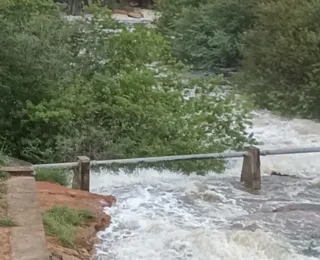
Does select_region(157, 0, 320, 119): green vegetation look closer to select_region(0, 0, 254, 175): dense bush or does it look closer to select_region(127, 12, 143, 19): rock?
select_region(0, 0, 254, 175): dense bush

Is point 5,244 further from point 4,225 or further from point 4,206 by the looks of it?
point 4,206

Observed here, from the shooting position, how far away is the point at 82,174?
9969 millimetres

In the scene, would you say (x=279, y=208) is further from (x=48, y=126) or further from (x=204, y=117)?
(x=48, y=126)

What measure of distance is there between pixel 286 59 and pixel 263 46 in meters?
1.19

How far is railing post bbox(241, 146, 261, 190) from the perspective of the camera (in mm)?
11031

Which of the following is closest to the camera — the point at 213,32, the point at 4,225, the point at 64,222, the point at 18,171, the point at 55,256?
the point at 4,225

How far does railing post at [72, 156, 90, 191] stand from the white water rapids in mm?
525

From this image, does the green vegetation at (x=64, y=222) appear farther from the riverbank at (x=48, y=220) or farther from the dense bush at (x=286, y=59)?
the dense bush at (x=286, y=59)

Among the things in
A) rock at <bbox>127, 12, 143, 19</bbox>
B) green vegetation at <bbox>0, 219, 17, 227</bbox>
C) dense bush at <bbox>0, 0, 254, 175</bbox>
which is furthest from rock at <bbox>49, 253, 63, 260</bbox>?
rock at <bbox>127, 12, 143, 19</bbox>

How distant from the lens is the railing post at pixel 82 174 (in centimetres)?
989

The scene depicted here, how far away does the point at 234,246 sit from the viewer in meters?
8.41

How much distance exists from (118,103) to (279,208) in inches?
138

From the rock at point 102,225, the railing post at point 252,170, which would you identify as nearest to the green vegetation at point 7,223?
the rock at point 102,225

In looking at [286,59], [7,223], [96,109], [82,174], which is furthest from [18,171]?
[286,59]
